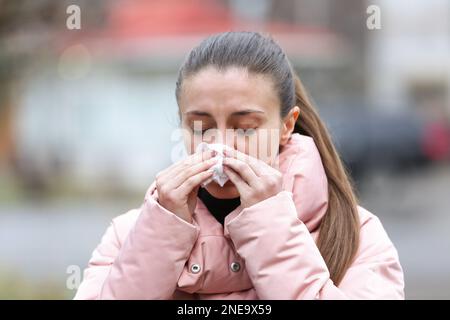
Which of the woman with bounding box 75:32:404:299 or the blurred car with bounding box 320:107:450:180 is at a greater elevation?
the woman with bounding box 75:32:404:299

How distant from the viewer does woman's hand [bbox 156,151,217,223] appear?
2117 millimetres

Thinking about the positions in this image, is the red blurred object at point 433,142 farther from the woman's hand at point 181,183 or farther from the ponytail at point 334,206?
the woman's hand at point 181,183

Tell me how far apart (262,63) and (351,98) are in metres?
21.4

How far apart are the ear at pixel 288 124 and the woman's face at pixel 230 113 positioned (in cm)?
8

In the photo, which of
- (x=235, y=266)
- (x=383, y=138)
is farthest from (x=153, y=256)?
(x=383, y=138)

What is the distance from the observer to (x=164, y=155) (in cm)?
1564

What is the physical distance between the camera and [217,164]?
2.13 metres

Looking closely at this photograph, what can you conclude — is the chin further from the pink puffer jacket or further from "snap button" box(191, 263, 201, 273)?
"snap button" box(191, 263, 201, 273)

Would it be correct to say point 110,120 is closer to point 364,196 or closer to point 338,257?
point 364,196

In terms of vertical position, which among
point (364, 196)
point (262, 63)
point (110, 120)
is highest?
point (262, 63)

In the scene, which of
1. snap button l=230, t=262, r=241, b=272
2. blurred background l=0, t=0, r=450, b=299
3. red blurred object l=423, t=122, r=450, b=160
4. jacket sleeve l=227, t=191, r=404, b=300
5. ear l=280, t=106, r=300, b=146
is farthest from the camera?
red blurred object l=423, t=122, r=450, b=160

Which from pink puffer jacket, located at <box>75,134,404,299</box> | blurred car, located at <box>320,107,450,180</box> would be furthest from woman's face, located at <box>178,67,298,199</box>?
blurred car, located at <box>320,107,450,180</box>
